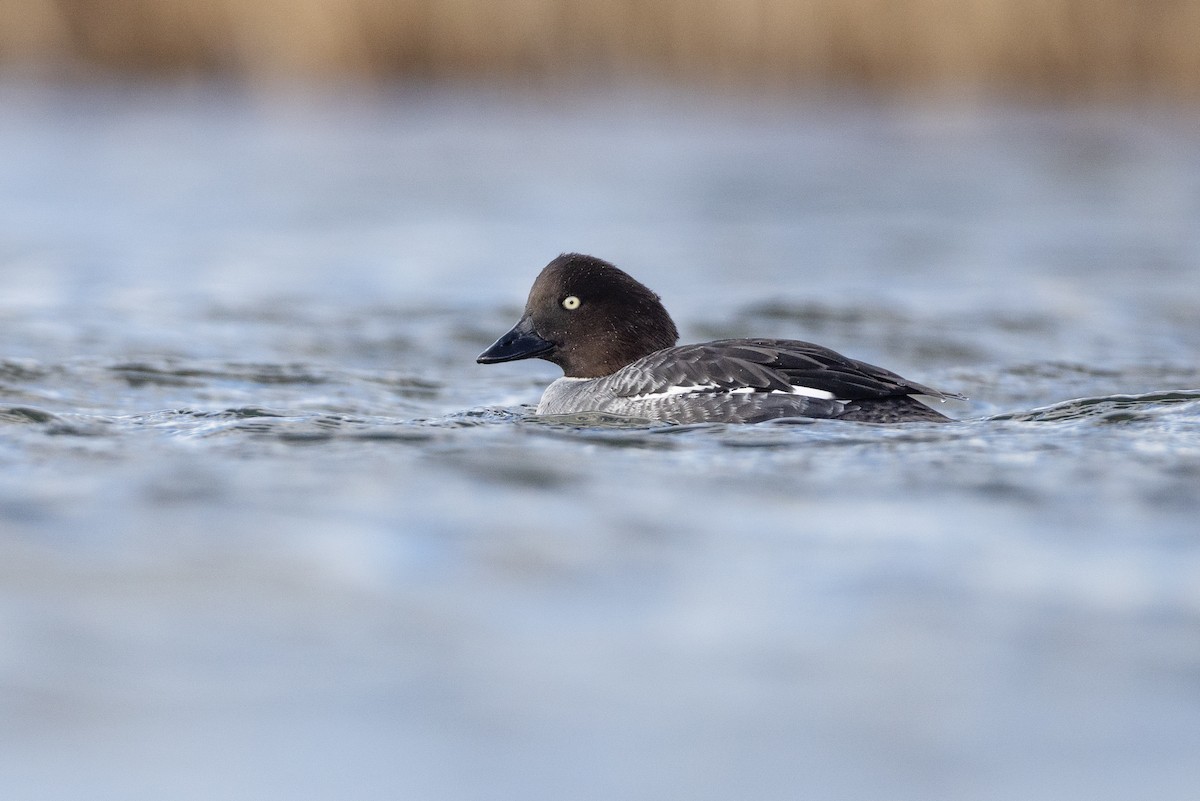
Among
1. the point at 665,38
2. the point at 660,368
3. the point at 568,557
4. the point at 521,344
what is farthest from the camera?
the point at 665,38

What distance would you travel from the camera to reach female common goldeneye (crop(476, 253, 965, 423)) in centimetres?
681

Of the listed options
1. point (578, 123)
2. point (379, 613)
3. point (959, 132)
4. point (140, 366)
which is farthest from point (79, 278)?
point (959, 132)

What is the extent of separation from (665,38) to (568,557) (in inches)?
788

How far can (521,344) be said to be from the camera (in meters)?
8.04

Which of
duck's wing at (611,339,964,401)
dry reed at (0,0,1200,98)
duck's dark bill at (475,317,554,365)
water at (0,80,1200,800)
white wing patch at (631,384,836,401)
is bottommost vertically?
water at (0,80,1200,800)

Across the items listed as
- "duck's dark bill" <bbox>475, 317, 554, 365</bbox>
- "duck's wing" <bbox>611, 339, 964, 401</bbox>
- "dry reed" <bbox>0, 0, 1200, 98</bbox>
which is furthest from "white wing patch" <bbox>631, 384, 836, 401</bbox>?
"dry reed" <bbox>0, 0, 1200, 98</bbox>

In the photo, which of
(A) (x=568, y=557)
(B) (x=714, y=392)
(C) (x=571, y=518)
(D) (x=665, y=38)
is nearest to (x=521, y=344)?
(B) (x=714, y=392)

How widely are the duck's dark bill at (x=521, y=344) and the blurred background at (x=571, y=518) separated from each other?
1.01ft

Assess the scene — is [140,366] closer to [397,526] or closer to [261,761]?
[397,526]

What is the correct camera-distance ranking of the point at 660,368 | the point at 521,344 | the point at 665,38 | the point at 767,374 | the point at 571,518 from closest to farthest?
1. the point at 571,518
2. the point at 767,374
3. the point at 660,368
4. the point at 521,344
5. the point at 665,38

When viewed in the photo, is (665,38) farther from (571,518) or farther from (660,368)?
(571,518)

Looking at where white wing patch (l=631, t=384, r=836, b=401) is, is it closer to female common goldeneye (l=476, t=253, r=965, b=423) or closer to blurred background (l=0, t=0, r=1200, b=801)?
female common goldeneye (l=476, t=253, r=965, b=423)

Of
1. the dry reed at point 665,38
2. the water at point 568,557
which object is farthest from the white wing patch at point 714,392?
the dry reed at point 665,38

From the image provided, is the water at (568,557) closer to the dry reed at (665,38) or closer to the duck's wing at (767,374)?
the duck's wing at (767,374)
